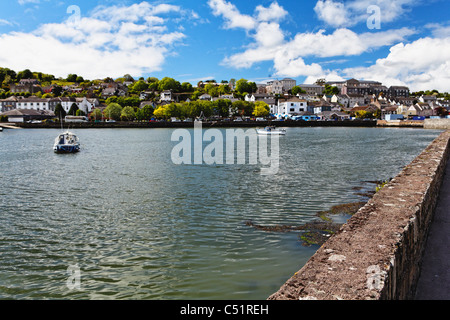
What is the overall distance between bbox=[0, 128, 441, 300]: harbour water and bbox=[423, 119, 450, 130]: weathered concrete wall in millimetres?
86033

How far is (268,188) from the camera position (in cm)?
1709

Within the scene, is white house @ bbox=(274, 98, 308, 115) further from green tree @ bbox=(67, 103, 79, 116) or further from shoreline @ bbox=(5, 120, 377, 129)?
green tree @ bbox=(67, 103, 79, 116)

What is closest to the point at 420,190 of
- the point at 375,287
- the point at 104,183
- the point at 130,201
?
the point at 375,287

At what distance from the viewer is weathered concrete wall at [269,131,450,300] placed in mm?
3264

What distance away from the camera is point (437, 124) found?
96.6 meters

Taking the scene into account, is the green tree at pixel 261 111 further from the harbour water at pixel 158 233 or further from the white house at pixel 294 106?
the harbour water at pixel 158 233

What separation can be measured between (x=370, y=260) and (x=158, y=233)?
763cm

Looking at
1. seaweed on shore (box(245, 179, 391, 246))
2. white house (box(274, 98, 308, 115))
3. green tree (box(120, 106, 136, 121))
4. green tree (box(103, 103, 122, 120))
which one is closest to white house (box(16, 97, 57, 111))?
green tree (box(103, 103, 122, 120))

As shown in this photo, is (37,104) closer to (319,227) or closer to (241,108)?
(241,108)

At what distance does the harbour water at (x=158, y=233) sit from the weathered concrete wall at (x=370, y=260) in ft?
8.06

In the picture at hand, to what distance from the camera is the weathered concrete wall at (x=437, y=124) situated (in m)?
91.2

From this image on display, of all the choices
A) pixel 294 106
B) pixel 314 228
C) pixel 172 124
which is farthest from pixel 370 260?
pixel 294 106

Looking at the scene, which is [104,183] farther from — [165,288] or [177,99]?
[177,99]
